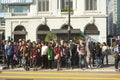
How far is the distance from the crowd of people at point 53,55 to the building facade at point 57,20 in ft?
88.9

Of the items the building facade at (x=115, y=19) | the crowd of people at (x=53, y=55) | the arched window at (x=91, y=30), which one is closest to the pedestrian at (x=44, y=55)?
the crowd of people at (x=53, y=55)

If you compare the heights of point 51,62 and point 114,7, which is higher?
point 114,7

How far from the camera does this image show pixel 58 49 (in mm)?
20625

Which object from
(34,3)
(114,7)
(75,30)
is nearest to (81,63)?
(75,30)

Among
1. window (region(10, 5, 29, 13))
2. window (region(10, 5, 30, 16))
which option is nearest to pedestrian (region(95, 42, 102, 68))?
window (region(10, 5, 30, 16))

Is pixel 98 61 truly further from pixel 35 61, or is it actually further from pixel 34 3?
pixel 34 3

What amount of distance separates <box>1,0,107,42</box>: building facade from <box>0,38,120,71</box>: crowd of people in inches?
1067

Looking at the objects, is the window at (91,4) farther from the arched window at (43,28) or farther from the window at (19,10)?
the window at (19,10)

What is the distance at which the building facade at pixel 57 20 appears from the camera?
5027cm

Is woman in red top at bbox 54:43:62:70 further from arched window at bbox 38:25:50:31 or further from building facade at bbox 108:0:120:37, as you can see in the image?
building facade at bbox 108:0:120:37

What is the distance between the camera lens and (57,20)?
51.4 meters

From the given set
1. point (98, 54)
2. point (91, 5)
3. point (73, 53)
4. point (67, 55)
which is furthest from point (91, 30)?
point (67, 55)

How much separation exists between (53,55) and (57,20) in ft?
101

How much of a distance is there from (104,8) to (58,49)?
30884 mm
